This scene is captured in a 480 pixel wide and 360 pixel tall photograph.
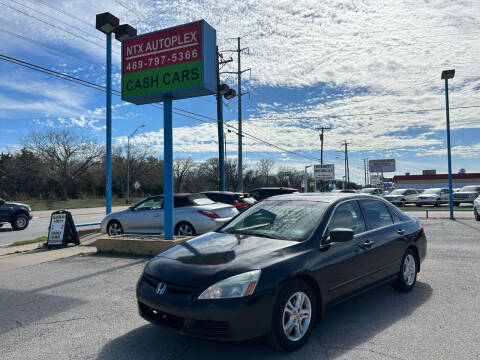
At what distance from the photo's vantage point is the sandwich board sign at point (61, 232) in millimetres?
9969

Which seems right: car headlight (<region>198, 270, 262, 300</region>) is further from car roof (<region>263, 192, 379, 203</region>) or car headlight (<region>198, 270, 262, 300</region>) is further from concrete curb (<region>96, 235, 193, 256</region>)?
concrete curb (<region>96, 235, 193, 256</region>)

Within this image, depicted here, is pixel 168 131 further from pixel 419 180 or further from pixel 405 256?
pixel 419 180

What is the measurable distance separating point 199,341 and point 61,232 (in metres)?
7.85

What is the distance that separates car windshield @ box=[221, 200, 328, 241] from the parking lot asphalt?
3.58ft

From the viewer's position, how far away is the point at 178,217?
9.91m

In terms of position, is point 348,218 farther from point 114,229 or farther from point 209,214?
point 114,229

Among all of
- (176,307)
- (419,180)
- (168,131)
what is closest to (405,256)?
(176,307)

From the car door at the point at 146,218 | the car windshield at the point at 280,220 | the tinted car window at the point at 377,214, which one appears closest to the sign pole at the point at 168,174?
the car door at the point at 146,218

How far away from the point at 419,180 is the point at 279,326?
79.0 metres

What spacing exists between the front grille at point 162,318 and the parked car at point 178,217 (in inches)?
234

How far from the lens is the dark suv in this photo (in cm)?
1570

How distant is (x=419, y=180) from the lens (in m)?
73.6

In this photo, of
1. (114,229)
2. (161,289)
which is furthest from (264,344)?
(114,229)

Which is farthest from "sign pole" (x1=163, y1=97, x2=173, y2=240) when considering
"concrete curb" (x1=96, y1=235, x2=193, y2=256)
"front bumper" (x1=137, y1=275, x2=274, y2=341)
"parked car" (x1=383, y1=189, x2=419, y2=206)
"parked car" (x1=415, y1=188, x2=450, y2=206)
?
"parked car" (x1=415, y1=188, x2=450, y2=206)
